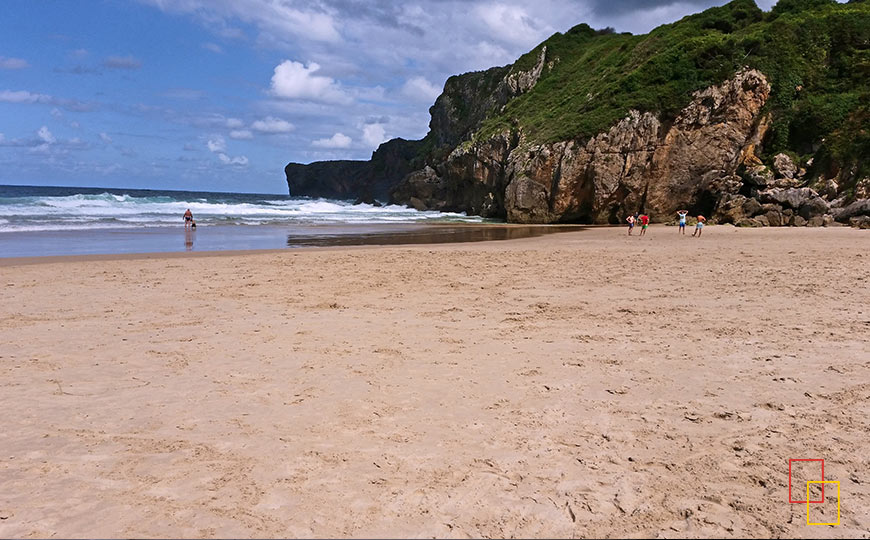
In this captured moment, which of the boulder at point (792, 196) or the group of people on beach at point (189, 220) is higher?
the boulder at point (792, 196)

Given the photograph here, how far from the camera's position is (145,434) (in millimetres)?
3836

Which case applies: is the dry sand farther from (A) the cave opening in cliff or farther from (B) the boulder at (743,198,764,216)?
(A) the cave opening in cliff

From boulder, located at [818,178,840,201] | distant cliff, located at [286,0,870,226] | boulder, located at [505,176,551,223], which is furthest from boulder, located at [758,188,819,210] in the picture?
boulder, located at [505,176,551,223]

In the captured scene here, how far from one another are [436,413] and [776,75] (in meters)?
35.6

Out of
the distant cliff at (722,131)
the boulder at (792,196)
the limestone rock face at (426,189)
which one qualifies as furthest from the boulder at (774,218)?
the limestone rock face at (426,189)

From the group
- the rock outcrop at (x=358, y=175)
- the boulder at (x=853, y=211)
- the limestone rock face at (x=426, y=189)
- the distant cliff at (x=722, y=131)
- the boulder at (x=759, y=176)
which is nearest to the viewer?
the boulder at (x=853, y=211)

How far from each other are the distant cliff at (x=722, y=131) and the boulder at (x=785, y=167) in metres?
0.06

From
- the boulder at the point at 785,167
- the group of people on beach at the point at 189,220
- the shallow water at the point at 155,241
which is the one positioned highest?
the boulder at the point at 785,167

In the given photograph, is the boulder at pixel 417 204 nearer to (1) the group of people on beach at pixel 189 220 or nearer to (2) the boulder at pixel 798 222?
(1) the group of people on beach at pixel 189 220

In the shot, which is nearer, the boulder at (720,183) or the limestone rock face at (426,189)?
the boulder at (720,183)

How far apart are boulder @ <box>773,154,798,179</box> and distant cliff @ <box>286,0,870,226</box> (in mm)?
61

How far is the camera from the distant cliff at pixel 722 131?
26906 mm

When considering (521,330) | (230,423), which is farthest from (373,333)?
(230,423)

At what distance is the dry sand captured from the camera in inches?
114
